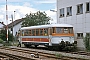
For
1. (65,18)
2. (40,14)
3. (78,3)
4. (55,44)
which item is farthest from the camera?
(40,14)

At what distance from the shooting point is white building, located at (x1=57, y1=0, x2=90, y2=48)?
76.4ft

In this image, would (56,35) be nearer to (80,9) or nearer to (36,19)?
(80,9)

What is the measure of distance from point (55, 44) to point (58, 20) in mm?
6621

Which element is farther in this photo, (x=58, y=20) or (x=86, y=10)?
(x=58, y=20)

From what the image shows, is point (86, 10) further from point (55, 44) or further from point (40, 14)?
point (40, 14)

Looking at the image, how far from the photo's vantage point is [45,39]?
78.5ft

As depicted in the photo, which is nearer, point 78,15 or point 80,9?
point 80,9

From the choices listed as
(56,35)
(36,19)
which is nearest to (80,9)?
(56,35)

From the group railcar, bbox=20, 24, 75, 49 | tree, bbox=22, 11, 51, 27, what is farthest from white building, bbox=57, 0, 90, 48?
tree, bbox=22, 11, 51, 27

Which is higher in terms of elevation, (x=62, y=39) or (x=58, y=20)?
(x=58, y=20)

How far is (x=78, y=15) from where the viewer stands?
2459 cm

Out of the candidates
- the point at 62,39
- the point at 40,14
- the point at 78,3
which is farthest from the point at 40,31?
the point at 40,14

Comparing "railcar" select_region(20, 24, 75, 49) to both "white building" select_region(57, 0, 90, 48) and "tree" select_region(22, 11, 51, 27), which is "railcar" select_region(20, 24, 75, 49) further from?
"tree" select_region(22, 11, 51, 27)

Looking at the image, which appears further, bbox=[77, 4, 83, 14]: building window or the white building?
bbox=[77, 4, 83, 14]: building window
